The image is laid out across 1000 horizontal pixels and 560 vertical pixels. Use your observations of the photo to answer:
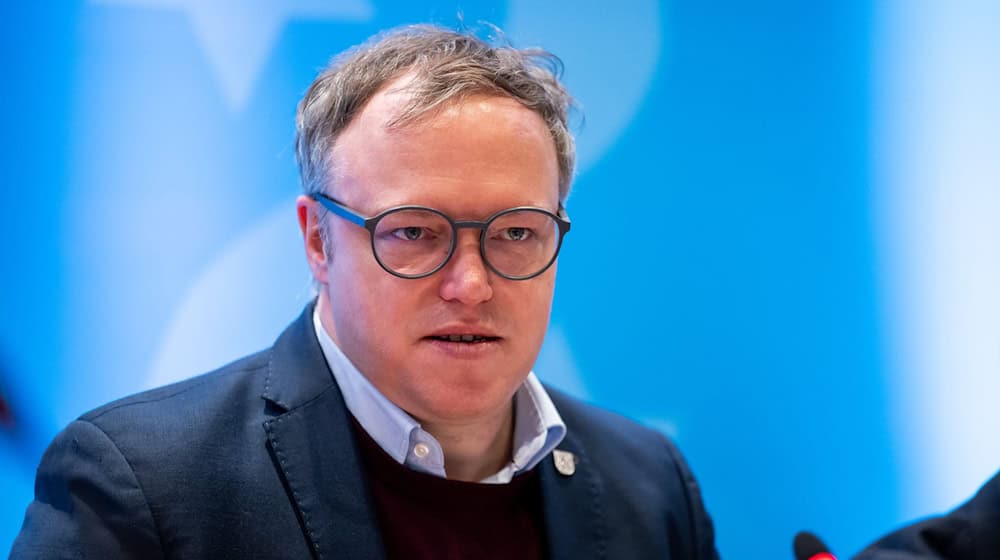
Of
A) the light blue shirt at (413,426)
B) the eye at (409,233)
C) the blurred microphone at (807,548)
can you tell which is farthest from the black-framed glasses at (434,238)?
the blurred microphone at (807,548)

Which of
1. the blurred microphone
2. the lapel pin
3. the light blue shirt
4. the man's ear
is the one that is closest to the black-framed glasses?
the man's ear

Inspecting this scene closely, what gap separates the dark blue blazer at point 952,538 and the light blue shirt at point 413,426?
113cm

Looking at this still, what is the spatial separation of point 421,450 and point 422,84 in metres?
0.79

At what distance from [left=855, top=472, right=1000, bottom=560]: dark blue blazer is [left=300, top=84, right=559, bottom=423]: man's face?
3.36 feet

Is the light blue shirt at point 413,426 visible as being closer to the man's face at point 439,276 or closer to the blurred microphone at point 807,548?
the man's face at point 439,276

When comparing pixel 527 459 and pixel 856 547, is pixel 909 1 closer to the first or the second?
pixel 856 547

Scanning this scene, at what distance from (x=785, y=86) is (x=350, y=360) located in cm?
172

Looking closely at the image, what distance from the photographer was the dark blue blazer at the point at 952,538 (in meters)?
1.22

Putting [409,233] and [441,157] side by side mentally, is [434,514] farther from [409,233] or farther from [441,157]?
[441,157]

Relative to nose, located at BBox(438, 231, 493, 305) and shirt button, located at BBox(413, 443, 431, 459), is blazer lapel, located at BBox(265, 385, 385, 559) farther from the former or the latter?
nose, located at BBox(438, 231, 493, 305)

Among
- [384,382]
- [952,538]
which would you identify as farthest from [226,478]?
[952,538]

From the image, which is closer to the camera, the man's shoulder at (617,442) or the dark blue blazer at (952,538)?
the dark blue blazer at (952,538)

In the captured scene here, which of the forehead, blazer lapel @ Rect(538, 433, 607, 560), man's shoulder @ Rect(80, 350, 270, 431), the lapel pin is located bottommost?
blazer lapel @ Rect(538, 433, 607, 560)

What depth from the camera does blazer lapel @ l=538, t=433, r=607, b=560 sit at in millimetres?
2340
